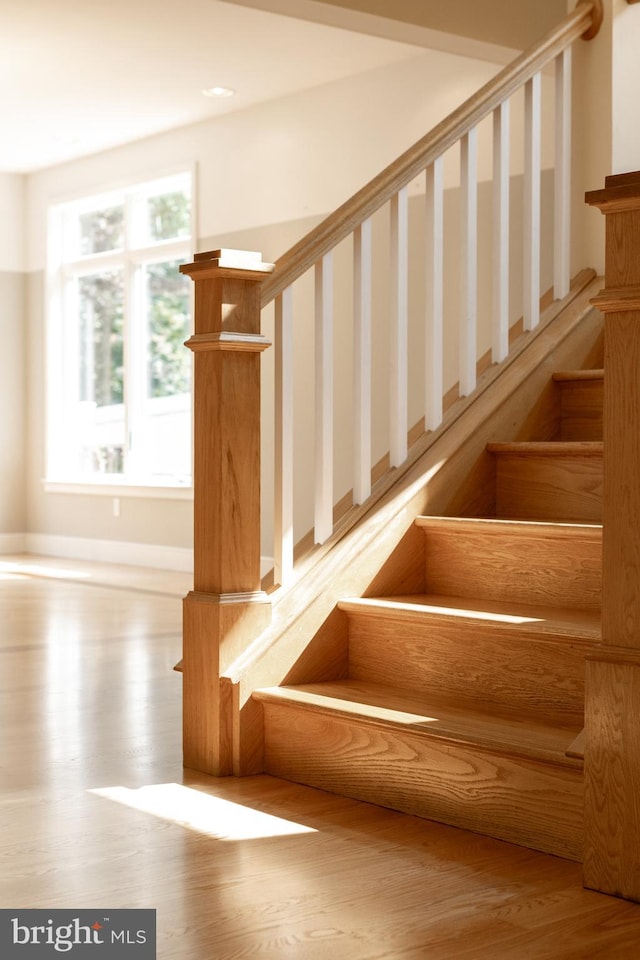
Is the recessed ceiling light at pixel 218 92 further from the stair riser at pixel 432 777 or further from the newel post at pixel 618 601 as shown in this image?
the newel post at pixel 618 601

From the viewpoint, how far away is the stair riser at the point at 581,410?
3.57 metres

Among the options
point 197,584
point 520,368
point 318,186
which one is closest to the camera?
point 197,584

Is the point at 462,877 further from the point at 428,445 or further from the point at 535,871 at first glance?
the point at 428,445

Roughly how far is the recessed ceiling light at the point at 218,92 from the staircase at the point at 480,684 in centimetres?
427

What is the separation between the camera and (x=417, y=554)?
3.18m

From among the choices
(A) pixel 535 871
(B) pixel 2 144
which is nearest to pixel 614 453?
(A) pixel 535 871

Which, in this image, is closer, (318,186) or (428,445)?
(428,445)

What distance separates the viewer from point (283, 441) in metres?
2.99

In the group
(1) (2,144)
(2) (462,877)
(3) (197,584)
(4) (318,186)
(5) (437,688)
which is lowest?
(2) (462,877)

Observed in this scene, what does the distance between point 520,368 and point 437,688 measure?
1.17 metres

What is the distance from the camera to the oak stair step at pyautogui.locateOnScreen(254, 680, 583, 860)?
7.37ft

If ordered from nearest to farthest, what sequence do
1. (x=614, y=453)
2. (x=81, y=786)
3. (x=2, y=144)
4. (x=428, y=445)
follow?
1. (x=614, y=453)
2. (x=81, y=786)
3. (x=428, y=445)
4. (x=2, y=144)

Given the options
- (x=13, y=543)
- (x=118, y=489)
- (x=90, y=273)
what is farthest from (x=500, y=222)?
(x=13, y=543)

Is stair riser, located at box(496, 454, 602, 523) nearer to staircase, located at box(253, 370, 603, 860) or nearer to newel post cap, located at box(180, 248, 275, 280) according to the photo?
staircase, located at box(253, 370, 603, 860)
